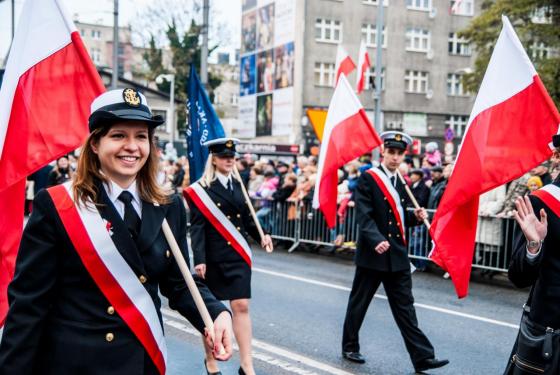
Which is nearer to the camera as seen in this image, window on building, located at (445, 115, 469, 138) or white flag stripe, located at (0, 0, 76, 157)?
white flag stripe, located at (0, 0, 76, 157)

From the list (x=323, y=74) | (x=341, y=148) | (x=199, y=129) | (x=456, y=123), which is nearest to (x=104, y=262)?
(x=199, y=129)

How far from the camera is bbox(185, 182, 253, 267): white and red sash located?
6.49m

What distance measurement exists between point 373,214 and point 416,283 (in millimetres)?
4843

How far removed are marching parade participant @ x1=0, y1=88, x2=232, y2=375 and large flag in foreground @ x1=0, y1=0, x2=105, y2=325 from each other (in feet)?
5.35

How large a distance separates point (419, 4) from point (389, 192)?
1758 inches

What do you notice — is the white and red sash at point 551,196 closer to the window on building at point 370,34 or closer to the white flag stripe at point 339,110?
the white flag stripe at point 339,110

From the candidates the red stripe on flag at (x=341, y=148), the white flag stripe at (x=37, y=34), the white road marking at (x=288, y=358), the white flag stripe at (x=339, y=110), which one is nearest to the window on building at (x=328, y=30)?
the white flag stripe at (x=339, y=110)

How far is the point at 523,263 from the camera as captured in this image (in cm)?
371

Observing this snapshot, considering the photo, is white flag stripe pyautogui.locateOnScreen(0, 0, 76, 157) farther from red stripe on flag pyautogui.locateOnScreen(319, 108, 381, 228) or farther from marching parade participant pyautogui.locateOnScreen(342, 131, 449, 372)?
red stripe on flag pyautogui.locateOnScreen(319, 108, 381, 228)

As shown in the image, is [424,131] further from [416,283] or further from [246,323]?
[246,323]

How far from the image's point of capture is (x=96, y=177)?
3.02 metres

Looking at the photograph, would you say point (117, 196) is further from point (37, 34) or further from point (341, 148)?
point (341, 148)

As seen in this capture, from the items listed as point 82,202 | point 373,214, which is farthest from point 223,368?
point 82,202

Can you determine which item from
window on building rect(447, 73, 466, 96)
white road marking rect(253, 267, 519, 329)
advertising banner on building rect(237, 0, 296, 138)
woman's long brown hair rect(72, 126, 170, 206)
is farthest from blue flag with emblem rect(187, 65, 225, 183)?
window on building rect(447, 73, 466, 96)
